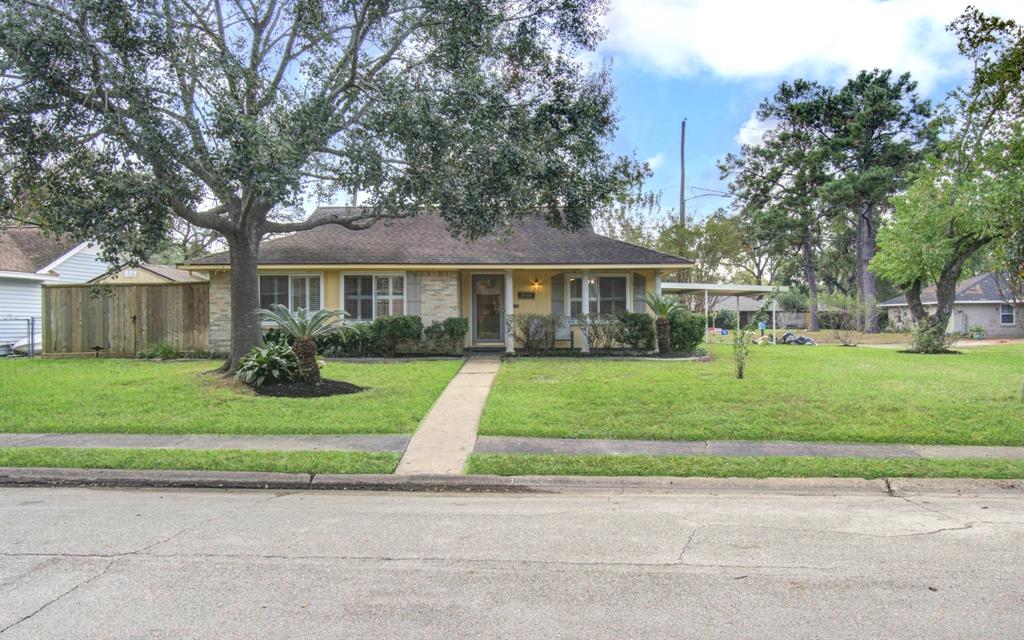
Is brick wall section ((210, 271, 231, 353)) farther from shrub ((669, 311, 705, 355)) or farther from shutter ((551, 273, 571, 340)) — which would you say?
shrub ((669, 311, 705, 355))

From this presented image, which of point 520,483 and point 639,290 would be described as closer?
point 520,483

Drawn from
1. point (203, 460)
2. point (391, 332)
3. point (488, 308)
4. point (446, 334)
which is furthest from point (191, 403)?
point (488, 308)

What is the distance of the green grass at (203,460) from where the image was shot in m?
7.02

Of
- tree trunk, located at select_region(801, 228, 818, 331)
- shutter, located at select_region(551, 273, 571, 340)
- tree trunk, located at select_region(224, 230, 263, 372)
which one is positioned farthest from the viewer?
tree trunk, located at select_region(801, 228, 818, 331)

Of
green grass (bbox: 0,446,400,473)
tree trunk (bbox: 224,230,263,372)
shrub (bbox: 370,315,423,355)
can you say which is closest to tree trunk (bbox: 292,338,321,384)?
tree trunk (bbox: 224,230,263,372)

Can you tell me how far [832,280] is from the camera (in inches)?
2325

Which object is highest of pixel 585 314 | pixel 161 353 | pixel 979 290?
pixel 979 290

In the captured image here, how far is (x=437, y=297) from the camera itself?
18.6 m

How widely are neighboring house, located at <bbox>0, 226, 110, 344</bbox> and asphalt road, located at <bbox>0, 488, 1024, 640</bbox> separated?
1938 cm

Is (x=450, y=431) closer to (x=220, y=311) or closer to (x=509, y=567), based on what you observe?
(x=509, y=567)

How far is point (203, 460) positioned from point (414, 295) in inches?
457

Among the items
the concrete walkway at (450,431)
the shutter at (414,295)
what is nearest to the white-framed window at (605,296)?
the shutter at (414,295)

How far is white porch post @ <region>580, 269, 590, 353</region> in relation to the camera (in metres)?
18.3

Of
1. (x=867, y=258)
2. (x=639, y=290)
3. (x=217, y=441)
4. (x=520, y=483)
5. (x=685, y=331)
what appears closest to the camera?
(x=520, y=483)
